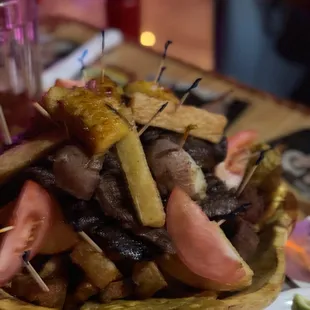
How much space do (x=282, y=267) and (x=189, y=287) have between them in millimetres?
188

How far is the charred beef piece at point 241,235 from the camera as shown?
110cm

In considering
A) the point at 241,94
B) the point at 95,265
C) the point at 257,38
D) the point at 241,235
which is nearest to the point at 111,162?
the point at 95,265

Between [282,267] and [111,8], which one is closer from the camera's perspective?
[282,267]

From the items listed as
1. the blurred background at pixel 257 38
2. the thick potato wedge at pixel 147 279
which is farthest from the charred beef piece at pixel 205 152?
the blurred background at pixel 257 38

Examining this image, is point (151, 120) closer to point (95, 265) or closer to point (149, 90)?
point (149, 90)

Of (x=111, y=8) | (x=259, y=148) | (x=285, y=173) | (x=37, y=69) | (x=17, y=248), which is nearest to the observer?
(x=17, y=248)

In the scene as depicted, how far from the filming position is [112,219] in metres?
1.01

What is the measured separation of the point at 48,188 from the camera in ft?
3.28

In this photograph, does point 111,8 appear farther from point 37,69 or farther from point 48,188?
point 48,188

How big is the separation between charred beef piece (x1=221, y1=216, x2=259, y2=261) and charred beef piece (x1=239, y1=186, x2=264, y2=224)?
5cm

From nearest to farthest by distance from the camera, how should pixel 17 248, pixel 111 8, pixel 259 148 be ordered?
1. pixel 17 248
2. pixel 259 148
3. pixel 111 8

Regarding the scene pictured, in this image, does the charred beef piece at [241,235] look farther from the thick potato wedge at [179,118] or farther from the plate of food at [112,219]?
the thick potato wedge at [179,118]

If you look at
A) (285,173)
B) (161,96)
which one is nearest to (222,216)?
(161,96)

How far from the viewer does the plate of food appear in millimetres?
975
